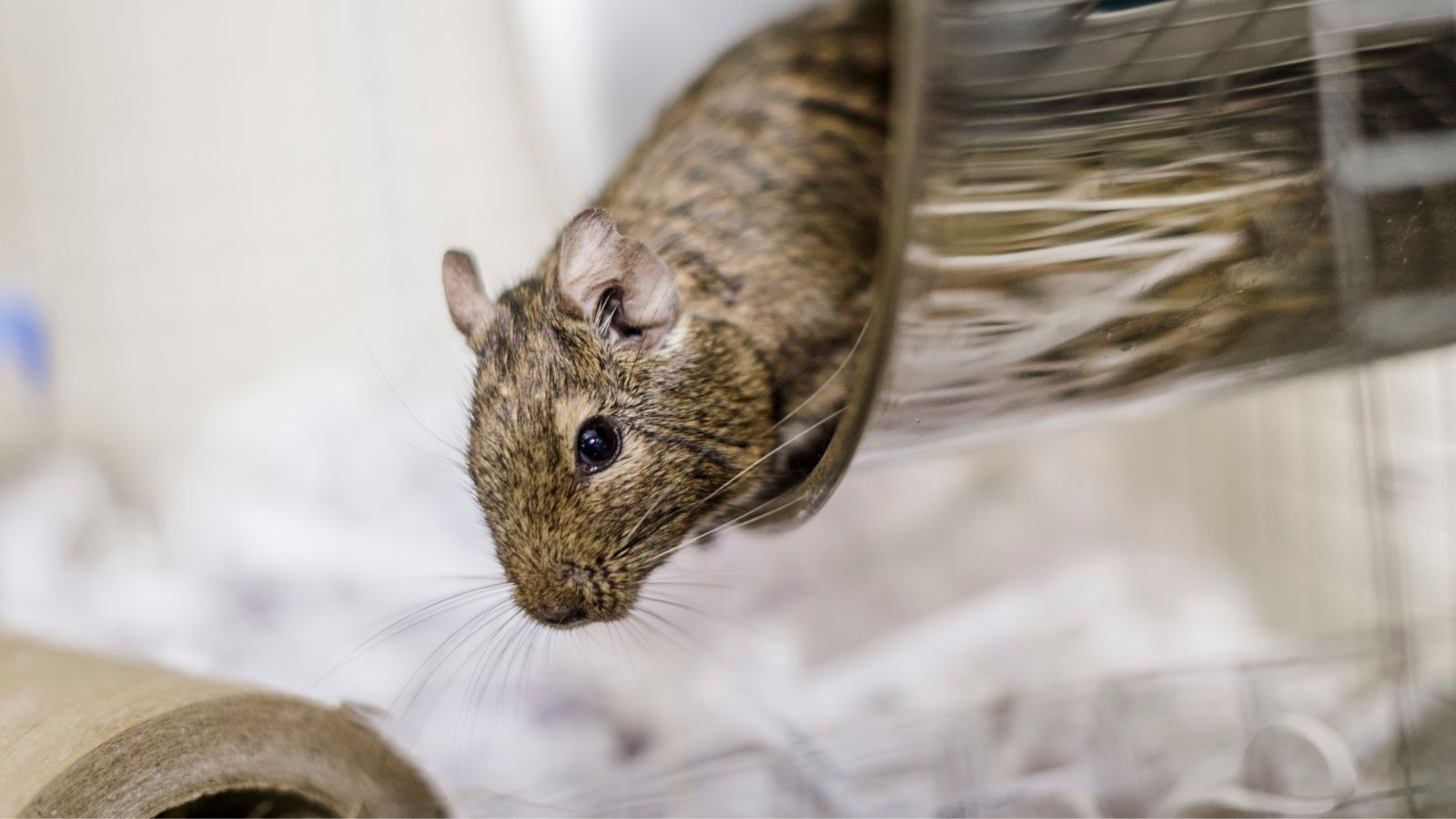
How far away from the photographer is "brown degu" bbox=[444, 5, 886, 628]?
683 millimetres

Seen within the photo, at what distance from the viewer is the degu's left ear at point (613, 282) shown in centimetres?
65

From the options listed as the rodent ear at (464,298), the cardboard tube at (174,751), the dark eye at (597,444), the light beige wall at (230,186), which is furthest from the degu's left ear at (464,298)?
the light beige wall at (230,186)

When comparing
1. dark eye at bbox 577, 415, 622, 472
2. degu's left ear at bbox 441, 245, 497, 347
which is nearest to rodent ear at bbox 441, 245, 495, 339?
degu's left ear at bbox 441, 245, 497, 347

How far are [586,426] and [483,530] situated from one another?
16cm

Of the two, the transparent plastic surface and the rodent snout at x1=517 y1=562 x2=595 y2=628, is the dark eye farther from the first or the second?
the transparent plastic surface

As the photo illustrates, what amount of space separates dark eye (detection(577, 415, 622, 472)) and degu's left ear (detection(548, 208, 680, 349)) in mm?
68

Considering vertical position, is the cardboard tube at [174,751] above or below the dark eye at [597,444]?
below

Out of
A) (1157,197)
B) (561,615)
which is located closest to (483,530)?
(561,615)

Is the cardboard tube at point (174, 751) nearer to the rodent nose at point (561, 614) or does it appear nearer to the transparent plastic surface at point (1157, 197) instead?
the rodent nose at point (561, 614)

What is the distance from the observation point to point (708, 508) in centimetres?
77

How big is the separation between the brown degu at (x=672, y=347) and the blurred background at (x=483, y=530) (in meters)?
0.11

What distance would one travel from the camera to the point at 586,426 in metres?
0.69

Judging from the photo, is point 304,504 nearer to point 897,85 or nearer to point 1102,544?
point 1102,544

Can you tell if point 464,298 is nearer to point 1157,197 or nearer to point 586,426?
point 586,426
